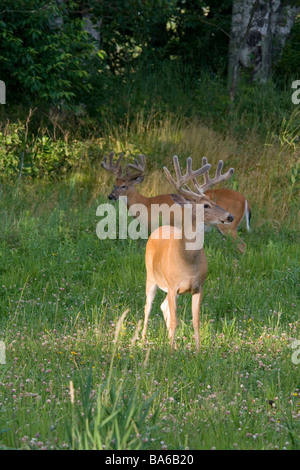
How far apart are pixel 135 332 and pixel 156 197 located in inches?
217

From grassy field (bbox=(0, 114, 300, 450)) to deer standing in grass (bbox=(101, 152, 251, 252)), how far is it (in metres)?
0.21

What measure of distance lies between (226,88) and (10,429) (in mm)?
12070

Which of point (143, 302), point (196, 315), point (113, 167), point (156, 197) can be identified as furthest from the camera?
point (113, 167)

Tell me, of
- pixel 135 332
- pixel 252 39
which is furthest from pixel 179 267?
pixel 252 39

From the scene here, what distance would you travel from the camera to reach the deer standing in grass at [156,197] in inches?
369

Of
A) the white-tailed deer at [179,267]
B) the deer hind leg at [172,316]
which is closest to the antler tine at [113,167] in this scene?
the white-tailed deer at [179,267]

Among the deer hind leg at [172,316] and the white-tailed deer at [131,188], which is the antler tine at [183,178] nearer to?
the deer hind leg at [172,316]

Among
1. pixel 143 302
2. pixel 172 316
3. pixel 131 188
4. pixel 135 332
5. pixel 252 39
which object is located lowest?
pixel 143 302

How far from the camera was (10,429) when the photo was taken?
325 cm

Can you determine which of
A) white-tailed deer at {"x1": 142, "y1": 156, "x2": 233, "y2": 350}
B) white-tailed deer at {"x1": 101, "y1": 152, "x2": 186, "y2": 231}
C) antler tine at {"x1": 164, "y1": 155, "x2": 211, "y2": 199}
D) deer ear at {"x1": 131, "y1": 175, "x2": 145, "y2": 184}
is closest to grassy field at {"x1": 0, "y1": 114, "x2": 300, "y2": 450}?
white-tailed deer at {"x1": 142, "y1": 156, "x2": 233, "y2": 350}

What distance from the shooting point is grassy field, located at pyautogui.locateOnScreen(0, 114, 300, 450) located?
11.3 ft

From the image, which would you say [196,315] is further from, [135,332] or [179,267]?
[135,332]

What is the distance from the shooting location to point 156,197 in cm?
998

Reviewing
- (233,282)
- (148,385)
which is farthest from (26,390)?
(233,282)
